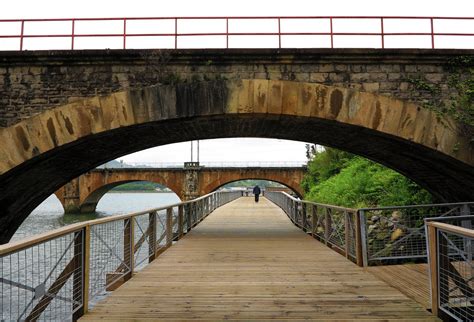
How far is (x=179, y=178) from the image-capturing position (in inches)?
1555

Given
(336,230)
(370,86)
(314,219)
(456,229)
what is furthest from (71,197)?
(456,229)

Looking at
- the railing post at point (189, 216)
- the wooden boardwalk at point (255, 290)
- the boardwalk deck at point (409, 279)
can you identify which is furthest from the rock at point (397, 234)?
the railing post at point (189, 216)

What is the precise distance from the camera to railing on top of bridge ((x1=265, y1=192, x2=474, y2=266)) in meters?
7.11

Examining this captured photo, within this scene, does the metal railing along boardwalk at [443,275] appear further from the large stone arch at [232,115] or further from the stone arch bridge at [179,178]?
the stone arch bridge at [179,178]

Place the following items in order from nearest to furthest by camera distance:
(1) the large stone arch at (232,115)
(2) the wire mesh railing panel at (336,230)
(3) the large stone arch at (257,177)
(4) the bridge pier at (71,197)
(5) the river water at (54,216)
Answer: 1. (2) the wire mesh railing panel at (336,230)
2. (1) the large stone arch at (232,115)
3. (5) the river water at (54,216)
4. (3) the large stone arch at (257,177)
5. (4) the bridge pier at (71,197)

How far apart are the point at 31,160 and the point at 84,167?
4653mm

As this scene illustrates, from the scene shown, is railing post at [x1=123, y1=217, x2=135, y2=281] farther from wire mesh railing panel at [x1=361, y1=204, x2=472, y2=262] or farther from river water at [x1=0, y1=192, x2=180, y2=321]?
wire mesh railing panel at [x1=361, y1=204, x2=472, y2=262]

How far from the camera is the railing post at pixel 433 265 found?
4316mm

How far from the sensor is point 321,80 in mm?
9664

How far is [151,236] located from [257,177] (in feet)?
104

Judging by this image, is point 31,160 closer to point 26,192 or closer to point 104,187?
point 26,192

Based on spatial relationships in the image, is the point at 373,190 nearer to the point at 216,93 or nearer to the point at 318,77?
the point at 318,77

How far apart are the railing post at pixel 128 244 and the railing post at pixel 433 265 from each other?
13.9 ft

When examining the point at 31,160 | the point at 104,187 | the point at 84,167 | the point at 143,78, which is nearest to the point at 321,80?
the point at 143,78
